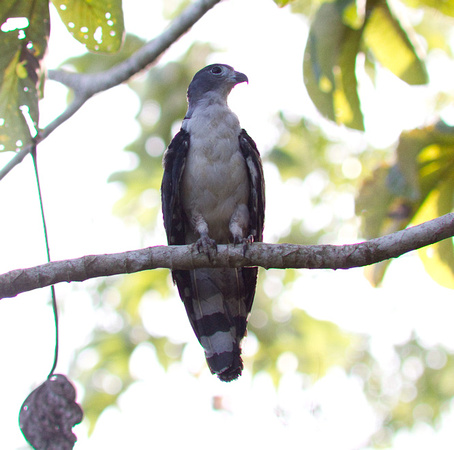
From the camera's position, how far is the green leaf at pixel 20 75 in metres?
3.17

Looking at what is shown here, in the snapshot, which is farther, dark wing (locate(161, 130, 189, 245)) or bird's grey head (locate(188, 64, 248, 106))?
bird's grey head (locate(188, 64, 248, 106))

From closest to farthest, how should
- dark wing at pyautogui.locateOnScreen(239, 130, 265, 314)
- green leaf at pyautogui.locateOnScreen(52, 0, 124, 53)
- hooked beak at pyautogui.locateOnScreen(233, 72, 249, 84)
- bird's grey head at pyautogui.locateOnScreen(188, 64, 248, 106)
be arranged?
1. green leaf at pyautogui.locateOnScreen(52, 0, 124, 53)
2. dark wing at pyautogui.locateOnScreen(239, 130, 265, 314)
3. bird's grey head at pyautogui.locateOnScreen(188, 64, 248, 106)
4. hooked beak at pyautogui.locateOnScreen(233, 72, 249, 84)

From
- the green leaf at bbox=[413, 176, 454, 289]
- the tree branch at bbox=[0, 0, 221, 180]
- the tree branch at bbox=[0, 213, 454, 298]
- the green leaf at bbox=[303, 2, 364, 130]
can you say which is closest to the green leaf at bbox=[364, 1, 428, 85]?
the green leaf at bbox=[303, 2, 364, 130]

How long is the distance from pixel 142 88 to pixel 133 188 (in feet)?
4.24

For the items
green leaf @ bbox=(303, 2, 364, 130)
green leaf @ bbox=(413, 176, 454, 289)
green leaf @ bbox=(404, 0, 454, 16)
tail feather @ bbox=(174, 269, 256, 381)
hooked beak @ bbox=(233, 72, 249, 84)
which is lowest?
tail feather @ bbox=(174, 269, 256, 381)

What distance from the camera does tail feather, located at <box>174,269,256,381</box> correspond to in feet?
12.9

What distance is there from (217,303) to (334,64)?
196 centimetres

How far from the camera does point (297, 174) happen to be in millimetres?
7156

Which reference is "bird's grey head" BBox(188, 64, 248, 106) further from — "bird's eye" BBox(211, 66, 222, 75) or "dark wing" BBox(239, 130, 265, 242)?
"dark wing" BBox(239, 130, 265, 242)

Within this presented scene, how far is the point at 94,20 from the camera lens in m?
3.34

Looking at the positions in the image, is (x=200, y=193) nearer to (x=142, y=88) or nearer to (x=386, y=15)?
(x=386, y=15)

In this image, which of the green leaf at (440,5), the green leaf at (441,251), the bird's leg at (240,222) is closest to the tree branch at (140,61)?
the bird's leg at (240,222)

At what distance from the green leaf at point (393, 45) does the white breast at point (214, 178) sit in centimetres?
125

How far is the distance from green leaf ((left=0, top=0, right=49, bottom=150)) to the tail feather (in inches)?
59.9
